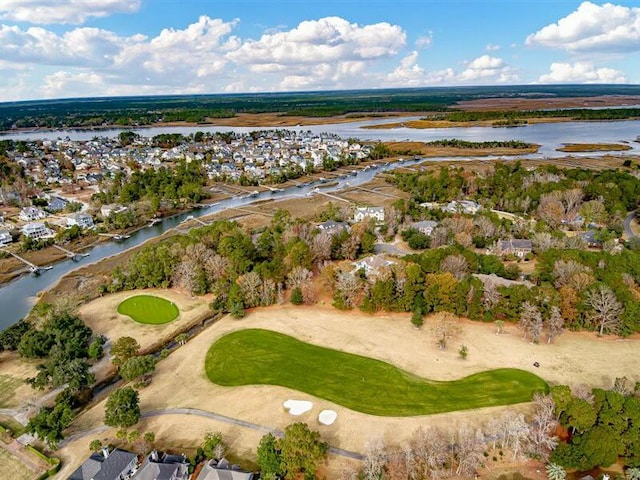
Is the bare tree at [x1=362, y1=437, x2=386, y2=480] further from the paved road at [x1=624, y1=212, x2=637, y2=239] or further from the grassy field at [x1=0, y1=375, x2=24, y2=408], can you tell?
the paved road at [x1=624, y1=212, x2=637, y2=239]

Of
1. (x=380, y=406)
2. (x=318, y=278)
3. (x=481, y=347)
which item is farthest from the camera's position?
(x=318, y=278)

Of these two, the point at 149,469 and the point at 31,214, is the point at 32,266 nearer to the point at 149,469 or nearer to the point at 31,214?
the point at 31,214

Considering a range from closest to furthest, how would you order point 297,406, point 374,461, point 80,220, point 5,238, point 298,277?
point 374,461 < point 297,406 < point 298,277 < point 5,238 < point 80,220

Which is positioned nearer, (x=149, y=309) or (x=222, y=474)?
(x=222, y=474)

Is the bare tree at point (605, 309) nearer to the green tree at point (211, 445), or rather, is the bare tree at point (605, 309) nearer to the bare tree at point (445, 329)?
the bare tree at point (445, 329)

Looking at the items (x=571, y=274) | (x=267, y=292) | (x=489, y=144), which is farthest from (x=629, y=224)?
(x=489, y=144)

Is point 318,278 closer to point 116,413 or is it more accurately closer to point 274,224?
point 274,224

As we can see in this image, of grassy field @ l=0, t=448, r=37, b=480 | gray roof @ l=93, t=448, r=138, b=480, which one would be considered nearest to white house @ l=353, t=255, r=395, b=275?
gray roof @ l=93, t=448, r=138, b=480

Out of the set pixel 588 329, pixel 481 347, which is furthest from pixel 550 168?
pixel 481 347
